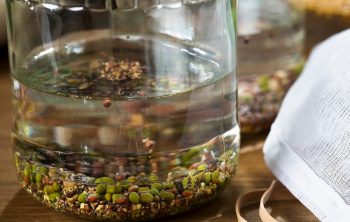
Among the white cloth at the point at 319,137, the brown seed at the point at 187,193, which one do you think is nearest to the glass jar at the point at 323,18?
the white cloth at the point at 319,137

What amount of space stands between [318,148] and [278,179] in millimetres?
55

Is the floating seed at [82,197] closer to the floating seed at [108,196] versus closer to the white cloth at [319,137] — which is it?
the floating seed at [108,196]

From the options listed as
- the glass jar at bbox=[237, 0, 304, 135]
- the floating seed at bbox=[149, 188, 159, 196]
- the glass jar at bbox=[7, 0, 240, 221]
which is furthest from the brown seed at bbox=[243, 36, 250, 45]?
the floating seed at bbox=[149, 188, 159, 196]

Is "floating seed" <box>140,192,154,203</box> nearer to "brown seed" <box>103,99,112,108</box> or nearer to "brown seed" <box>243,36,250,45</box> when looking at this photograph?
"brown seed" <box>103,99,112,108</box>

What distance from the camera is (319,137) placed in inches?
22.5

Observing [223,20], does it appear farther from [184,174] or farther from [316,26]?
[316,26]

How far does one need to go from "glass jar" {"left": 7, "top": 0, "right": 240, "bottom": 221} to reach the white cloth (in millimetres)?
41

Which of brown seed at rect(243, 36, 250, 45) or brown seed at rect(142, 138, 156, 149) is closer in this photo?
brown seed at rect(142, 138, 156, 149)

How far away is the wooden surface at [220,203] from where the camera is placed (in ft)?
1.96

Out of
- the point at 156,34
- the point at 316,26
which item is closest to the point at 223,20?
the point at 156,34

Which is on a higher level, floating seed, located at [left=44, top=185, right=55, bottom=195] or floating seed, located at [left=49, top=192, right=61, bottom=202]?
floating seed, located at [left=44, top=185, right=55, bottom=195]

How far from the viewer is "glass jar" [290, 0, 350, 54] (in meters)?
0.79

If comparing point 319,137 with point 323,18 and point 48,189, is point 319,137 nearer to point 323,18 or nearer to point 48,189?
point 48,189

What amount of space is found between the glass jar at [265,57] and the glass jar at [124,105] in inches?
4.3
